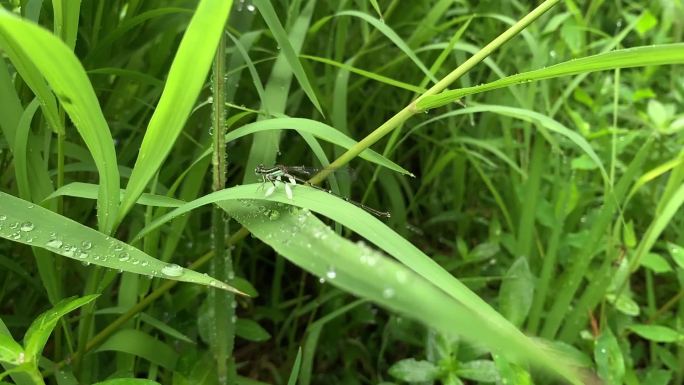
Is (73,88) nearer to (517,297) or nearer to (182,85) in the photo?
(182,85)

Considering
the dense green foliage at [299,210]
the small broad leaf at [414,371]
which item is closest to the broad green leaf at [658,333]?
the dense green foliage at [299,210]

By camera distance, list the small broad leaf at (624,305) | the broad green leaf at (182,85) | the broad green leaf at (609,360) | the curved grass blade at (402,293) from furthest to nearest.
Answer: the small broad leaf at (624,305) < the broad green leaf at (609,360) < the broad green leaf at (182,85) < the curved grass blade at (402,293)

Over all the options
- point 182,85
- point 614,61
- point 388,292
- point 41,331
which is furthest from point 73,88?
point 614,61

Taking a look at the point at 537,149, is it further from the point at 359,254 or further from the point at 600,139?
the point at 359,254

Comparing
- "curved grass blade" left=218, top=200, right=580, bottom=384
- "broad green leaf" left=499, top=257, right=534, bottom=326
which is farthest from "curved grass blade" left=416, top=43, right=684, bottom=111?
"broad green leaf" left=499, top=257, right=534, bottom=326

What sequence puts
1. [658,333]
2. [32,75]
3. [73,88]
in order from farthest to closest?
[658,333] → [32,75] → [73,88]

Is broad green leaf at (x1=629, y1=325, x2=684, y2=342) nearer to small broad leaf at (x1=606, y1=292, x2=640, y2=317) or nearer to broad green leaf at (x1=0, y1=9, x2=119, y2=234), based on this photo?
small broad leaf at (x1=606, y1=292, x2=640, y2=317)

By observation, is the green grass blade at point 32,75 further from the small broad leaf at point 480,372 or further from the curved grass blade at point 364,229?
the small broad leaf at point 480,372

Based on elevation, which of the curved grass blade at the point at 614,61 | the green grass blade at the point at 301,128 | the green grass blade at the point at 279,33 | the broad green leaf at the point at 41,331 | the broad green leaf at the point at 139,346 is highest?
the curved grass blade at the point at 614,61
